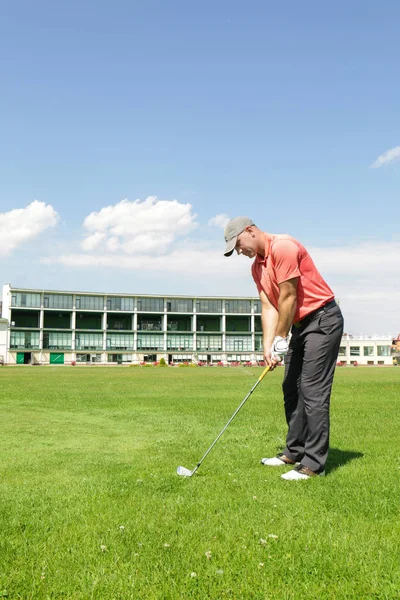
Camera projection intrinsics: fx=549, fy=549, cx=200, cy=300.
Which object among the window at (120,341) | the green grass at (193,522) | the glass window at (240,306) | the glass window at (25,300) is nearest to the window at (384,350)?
the glass window at (240,306)

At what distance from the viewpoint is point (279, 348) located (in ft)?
20.4

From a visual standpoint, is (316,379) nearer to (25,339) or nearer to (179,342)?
(25,339)

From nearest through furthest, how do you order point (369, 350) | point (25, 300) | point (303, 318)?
point (303, 318), point (25, 300), point (369, 350)

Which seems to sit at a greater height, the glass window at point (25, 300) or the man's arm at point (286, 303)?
the glass window at point (25, 300)

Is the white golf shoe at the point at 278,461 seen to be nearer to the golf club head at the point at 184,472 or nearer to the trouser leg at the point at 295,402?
the trouser leg at the point at 295,402

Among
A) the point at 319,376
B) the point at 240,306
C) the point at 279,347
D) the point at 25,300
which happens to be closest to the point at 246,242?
the point at 279,347

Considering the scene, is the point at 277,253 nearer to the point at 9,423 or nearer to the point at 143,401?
the point at 9,423

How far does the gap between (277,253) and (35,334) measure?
11766 cm

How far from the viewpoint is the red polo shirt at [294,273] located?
19.8ft

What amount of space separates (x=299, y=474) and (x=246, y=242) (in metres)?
2.60

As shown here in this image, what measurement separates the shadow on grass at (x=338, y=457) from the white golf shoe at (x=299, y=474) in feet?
1.23

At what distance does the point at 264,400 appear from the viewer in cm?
1675

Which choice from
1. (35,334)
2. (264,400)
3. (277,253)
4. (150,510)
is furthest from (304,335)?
(35,334)

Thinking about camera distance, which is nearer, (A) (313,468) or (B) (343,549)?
(B) (343,549)
